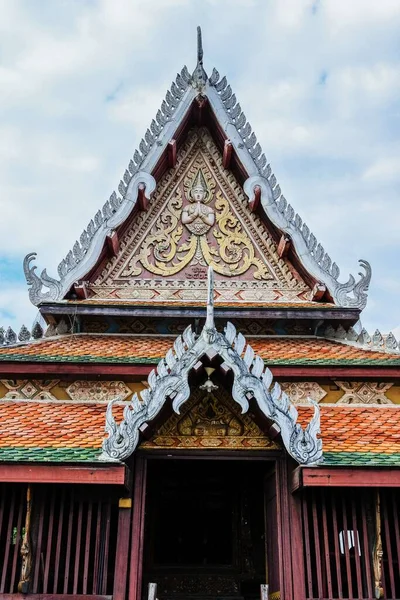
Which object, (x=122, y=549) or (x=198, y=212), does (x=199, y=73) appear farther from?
(x=122, y=549)

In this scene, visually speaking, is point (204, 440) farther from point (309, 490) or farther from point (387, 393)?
point (387, 393)

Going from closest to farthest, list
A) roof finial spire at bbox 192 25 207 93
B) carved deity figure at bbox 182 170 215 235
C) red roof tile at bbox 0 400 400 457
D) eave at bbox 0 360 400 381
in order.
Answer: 1. red roof tile at bbox 0 400 400 457
2. eave at bbox 0 360 400 381
3. carved deity figure at bbox 182 170 215 235
4. roof finial spire at bbox 192 25 207 93

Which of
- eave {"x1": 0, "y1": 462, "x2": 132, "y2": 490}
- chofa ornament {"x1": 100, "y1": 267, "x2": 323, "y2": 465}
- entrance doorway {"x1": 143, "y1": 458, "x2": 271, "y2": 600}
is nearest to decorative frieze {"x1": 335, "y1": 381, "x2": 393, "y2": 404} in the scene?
entrance doorway {"x1": 143, "y1": 458, "x2": 271, "y2": 600}

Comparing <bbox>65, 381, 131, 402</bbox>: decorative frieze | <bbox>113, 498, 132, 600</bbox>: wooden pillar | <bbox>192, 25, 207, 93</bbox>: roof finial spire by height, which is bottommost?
<bbox>113, 498, 132, 600</bbox>: wooden pillar

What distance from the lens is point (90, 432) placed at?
6.84 m

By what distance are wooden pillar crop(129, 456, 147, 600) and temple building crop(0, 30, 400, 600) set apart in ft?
0.05

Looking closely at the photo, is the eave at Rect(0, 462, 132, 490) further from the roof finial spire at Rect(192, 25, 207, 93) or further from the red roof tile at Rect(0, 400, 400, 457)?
the roof finial spire at Rect(192, 25, 207, 93)

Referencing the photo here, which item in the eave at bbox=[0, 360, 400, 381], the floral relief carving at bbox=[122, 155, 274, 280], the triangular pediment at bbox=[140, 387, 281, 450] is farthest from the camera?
the floral relief carving at bbox=[122, 155, 274, 280]

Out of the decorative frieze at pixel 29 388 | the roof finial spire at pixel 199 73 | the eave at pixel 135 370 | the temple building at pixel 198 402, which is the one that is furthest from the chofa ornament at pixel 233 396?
the roof finial spire at pixel 199 73

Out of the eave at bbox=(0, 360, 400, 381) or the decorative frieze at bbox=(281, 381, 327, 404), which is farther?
the decorative frieze at bbox=(281, 381, 327, 404)

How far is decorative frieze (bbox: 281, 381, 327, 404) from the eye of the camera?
7.93 meters

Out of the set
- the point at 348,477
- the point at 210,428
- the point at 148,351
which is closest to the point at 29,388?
the point at 148,351

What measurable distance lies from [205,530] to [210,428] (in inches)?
118

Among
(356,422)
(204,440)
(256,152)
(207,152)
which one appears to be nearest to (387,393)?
(356,422)
